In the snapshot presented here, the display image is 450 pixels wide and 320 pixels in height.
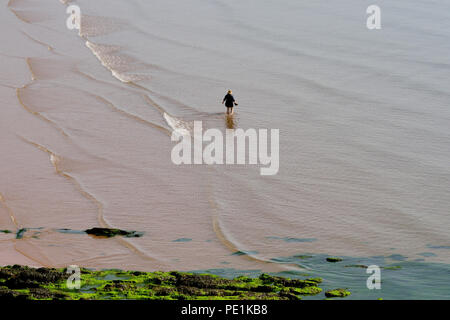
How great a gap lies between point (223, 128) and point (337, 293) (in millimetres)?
11346

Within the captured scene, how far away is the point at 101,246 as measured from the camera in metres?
14.4

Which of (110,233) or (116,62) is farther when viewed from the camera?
(116,62)

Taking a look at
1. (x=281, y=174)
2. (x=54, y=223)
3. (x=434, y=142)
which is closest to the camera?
(x=54, y=223)

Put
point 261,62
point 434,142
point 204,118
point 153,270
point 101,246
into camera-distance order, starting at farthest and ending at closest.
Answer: point 261,62, point 204,118, point 434,142, point 101,246, point 153,270

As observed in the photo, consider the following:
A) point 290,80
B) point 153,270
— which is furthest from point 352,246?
point 290,80

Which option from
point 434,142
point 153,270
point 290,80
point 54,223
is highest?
point 290,80

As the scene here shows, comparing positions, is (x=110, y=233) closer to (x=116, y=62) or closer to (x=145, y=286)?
(x=145, y=286)

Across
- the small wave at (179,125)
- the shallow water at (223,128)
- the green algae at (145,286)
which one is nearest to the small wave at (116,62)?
the shallow water at (223,128)

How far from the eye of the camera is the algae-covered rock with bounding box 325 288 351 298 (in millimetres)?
11578

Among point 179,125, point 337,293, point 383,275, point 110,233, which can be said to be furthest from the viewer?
point 179,125

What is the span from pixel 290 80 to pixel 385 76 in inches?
150

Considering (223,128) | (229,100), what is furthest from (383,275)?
(229,100)

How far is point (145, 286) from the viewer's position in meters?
11.7

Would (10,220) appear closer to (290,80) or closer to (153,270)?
(153,270)
